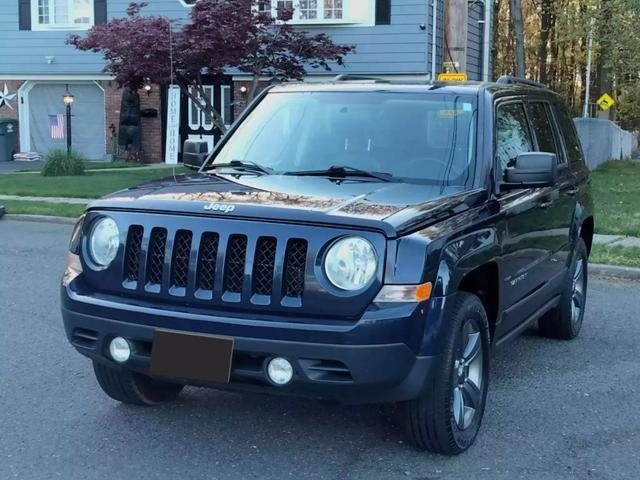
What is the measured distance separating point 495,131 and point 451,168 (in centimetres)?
39

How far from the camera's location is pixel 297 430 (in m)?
4.59

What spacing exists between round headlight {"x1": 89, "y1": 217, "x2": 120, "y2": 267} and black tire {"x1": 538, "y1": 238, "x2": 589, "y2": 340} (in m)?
3.52

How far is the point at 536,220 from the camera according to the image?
17.4 feet

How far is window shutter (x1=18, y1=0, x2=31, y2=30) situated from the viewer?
22406 mm

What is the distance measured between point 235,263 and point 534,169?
182 cm

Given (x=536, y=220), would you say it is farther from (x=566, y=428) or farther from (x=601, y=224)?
(x=601, y=224)

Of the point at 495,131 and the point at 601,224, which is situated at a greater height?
the point at 495,131

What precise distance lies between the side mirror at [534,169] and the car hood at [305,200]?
0.29 m

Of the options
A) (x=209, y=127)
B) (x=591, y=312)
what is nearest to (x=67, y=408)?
(x=591, y=312)

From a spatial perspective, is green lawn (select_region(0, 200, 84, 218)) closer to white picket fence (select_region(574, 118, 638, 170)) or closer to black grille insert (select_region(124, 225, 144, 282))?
black grille insert (select_region(124, 225, 144, 282))

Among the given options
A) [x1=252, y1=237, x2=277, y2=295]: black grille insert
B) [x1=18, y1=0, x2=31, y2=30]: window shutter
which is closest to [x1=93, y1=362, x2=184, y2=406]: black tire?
[x1=252, y1=237, x2=277, y2=295]: black grille insert

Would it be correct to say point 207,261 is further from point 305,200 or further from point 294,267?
point 305,200

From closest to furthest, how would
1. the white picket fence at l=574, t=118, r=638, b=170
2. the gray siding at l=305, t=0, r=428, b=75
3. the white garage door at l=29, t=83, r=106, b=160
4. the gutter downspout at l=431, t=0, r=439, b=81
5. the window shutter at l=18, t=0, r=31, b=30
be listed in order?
the gutter downspout at l=431, t=0, r=439, b=81
the gray siding at l=305, t=0, r=428, b=75
the white picket fence at l=574, t=118, r=638, b=170
the window shutter at l=18, t=0, r=31, b=30
the white garage door at l=29, t=83, r=106, b=160

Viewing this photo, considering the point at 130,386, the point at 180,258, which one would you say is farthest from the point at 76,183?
the point at 180,258
